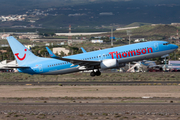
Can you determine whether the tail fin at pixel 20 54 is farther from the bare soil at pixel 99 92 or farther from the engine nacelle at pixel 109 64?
the bare soil at pixel 99 92

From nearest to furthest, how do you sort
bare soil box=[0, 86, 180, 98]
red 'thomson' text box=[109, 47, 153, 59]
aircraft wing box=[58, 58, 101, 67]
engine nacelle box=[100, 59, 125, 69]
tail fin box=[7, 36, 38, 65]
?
bare soil box=[0, 86, 180, 98]
engine nacelle box=[100, 59, 125, 69]
aircraft wing box=[58, 58, 101, 67]
red 'thomson' text box=[109, 47, 153, 59]
tail fin box=[7, 36, 38, 65]

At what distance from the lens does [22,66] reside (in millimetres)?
48750

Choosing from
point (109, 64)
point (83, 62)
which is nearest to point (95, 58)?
point (83, 62)

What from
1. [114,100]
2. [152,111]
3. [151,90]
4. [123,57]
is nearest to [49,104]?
[114,100]

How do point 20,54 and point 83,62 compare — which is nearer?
point 83,62

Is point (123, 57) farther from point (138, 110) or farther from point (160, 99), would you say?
point (138, 110)

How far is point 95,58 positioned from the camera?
47.7 metres

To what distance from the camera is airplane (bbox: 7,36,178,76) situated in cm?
4619

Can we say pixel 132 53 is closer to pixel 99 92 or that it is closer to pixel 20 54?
pixel 99 92

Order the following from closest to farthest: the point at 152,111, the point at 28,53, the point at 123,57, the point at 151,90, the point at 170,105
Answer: the point at 152,111 < the point at 170,105 < the point at 151,90 < the point at 123,57 < the point at 28,53

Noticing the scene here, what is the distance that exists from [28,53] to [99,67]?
1202cm

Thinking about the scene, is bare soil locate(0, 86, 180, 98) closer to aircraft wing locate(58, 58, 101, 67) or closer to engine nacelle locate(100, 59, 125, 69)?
engine nacelle locate(100, 59, 125, 69)

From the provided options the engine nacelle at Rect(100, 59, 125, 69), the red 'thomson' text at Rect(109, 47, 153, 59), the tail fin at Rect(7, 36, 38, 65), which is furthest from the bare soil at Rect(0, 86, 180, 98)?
the tail fin at Rect(7, 36, 38, 65)

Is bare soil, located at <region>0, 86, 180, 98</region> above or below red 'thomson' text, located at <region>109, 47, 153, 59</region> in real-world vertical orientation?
below
